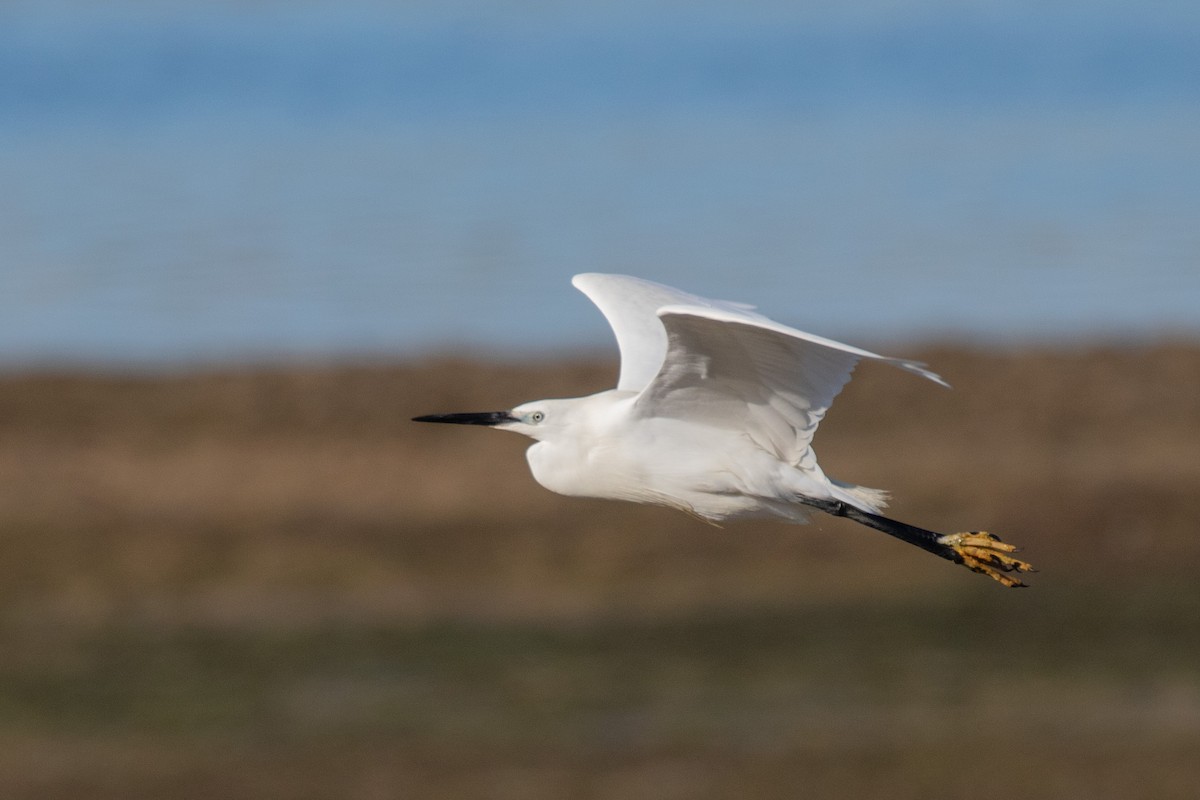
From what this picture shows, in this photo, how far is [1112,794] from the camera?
45.9 ft

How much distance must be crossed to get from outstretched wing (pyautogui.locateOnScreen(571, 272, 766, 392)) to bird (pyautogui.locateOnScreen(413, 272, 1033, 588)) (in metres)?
0.45

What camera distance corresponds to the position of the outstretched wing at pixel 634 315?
825cm

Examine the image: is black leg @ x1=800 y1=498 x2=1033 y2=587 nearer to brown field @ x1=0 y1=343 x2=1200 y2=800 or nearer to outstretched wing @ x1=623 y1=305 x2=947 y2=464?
outstretched wing @ x1=623 y1=305 x2=947 y2=464

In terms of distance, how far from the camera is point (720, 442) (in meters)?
7.55

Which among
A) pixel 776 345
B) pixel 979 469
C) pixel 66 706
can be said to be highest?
pixel 776 345

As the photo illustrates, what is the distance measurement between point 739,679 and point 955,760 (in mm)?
2293

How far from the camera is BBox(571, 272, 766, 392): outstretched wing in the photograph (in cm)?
825

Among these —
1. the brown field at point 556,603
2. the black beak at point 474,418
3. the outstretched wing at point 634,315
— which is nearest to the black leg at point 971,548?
the outstretched wing at point 634,315

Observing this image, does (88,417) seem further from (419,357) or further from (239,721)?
(239,721)

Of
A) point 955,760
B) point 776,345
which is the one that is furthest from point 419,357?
point 776,345

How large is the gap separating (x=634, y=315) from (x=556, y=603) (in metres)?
9.74

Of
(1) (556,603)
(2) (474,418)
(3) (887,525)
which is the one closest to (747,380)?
(3) (887,525)

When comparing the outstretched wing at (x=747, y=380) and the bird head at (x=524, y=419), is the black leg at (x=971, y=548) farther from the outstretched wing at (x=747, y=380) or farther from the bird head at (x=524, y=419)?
the bird head at (x=524, y=419)

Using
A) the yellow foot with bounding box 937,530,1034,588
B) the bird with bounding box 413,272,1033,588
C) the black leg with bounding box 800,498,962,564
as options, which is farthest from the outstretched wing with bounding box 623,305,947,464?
the yellow foot with bounding box 937,530,1034,588
